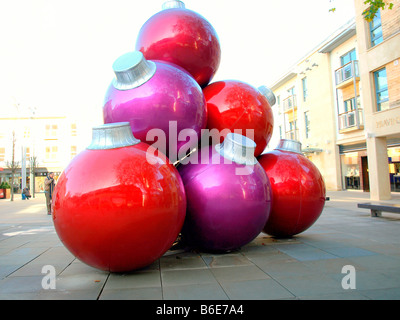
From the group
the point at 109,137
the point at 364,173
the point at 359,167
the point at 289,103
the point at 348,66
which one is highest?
the point at 348,66

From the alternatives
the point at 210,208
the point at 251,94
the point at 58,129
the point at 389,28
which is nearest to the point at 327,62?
the point at 389,28

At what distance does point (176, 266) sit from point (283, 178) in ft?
7.96

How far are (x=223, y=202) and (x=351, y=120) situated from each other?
808 inches

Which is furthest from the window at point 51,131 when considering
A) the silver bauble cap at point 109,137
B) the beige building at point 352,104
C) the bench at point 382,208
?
the silver bauble cap at point 109,137

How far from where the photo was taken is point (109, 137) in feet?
13.4

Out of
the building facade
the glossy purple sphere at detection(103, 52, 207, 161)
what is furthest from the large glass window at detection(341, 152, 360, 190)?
the glossy purple sphere at detection(103, 52, 207, 161)

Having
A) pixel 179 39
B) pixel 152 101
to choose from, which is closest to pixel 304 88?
pixel 179 39

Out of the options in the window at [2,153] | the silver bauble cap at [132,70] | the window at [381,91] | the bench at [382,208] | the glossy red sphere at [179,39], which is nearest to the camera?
the silver bauble cap at [132,70]

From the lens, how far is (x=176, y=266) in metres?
4.66

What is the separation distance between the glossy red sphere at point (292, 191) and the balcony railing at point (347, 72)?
18.6m

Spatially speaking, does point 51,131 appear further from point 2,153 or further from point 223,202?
point 223,202

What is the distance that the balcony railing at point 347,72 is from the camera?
71.0ft

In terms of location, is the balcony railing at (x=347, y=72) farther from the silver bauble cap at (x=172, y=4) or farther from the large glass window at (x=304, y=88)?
the silver bauble cap at (x=172, y=4)

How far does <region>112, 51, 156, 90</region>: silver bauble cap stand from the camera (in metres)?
4.48
